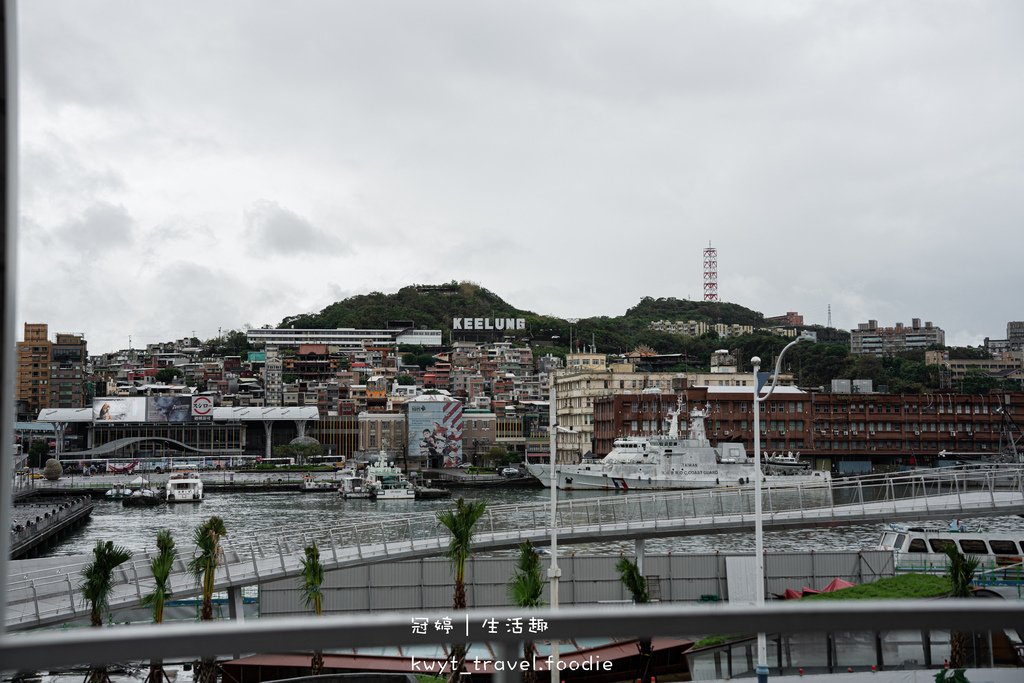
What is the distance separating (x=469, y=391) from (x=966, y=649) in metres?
78.3

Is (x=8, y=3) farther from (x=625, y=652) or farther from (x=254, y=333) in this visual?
(x=254, y=333)

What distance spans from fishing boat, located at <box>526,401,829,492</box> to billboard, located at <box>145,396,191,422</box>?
34.8m

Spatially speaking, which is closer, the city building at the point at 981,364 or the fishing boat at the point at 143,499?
the fishing boat at the point at 143,499

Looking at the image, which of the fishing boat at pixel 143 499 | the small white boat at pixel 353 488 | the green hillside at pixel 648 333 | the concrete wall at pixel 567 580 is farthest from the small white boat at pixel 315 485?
the concrete wall at pixel 567 580

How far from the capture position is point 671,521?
14375mm

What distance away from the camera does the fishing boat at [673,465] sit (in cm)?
3831

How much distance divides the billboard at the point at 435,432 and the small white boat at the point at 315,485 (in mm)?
9568

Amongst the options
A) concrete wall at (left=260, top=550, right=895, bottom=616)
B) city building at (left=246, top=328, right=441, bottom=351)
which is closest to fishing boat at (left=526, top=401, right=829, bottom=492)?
concrete wall at (left=260, top=550, right=895, bottom=616)

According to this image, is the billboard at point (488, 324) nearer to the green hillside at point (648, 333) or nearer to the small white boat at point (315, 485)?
the green hillside at point (648, 333)

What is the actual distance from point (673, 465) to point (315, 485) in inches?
813

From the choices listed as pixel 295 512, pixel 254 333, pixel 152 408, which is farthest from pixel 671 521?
pixel 254 333

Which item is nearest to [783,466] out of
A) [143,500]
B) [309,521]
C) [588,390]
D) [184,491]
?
[588,390]

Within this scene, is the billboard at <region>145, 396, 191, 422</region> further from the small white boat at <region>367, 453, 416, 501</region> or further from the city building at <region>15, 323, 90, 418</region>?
the small white boat at <region>367, 453, 416, 501</region>

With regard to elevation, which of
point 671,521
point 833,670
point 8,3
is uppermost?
point 8,3
